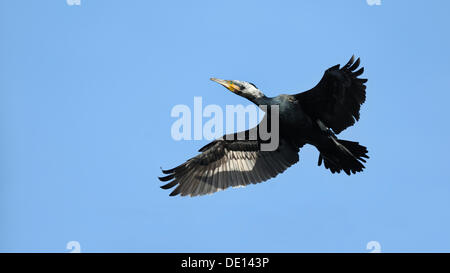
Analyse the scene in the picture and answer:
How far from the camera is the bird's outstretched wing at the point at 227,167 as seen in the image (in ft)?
43.2

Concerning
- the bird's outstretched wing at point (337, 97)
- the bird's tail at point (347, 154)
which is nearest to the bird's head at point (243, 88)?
the bird's outstretched wing at point (337, 97)

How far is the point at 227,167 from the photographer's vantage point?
13375mm

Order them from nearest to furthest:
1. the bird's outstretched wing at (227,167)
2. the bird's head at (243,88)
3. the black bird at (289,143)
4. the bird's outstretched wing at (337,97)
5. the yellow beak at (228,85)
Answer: the bird's outstretched wing at (337,97), the black bird at (289,143), the bird's head at (243,88), the yellow beak at (228,85), the bird's outstretched wing at (227,167)

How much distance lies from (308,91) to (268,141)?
1.48m

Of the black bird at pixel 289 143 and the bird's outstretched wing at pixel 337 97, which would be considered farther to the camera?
the black bird at pixel 289 143

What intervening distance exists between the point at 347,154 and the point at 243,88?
7.26ft

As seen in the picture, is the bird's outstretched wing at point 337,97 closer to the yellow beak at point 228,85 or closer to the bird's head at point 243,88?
the bird's head at point 243,88

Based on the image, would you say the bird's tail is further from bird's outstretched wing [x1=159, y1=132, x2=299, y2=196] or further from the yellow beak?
the yellow beak

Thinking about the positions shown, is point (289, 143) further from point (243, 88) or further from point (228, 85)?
point (228, 85)

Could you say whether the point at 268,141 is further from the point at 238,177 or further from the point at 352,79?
the point at 352,79

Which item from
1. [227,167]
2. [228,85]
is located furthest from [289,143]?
[228,85]
